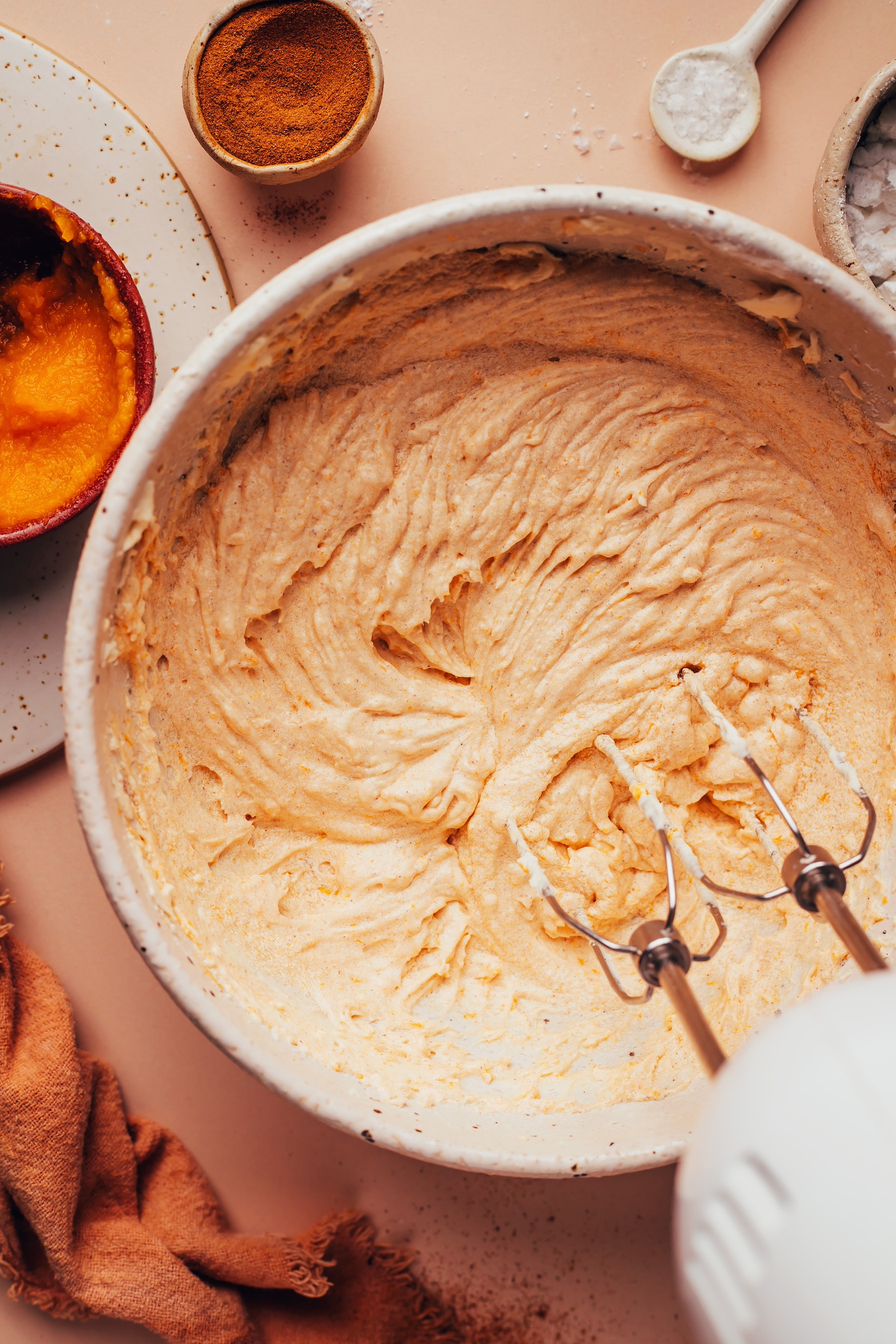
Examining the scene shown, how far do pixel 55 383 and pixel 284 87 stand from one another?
16.5 inches

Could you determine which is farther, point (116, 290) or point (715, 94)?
point (715, 94)

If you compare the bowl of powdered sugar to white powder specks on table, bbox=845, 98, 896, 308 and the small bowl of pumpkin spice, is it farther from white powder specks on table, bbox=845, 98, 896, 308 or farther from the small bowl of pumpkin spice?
the small bowl of pumpkin spice

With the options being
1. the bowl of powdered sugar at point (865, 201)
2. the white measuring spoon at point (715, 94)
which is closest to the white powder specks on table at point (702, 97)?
the white measuring spoon at point (715, 94)

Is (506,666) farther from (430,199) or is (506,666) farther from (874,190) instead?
(874,190)

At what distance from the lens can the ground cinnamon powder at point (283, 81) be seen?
1054 millimetres

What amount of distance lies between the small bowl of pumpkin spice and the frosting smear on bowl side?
23cm

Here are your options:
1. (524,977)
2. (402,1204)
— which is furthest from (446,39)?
(402,1204)

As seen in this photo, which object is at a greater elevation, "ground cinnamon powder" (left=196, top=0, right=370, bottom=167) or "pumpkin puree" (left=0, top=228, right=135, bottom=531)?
"ground cinnamon powder" (left=196, top=0, right=370, bottom=167)

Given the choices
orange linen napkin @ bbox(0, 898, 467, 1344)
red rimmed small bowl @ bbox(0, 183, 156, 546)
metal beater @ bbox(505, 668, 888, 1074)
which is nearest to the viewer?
metal beater @ bbox(505, 668, 888, 1074)

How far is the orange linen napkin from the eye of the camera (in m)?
1.12

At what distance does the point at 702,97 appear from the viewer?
1.17 m

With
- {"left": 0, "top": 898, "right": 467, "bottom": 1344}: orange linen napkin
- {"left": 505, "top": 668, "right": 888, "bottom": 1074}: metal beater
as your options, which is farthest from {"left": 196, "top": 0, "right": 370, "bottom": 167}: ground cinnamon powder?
{"left": 0, "top": 898, "right": 467, "bottom": 1344}: orange linen napkin

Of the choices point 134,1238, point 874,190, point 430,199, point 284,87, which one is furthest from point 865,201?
point 134,1238

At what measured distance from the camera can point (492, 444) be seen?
3.55 ft
